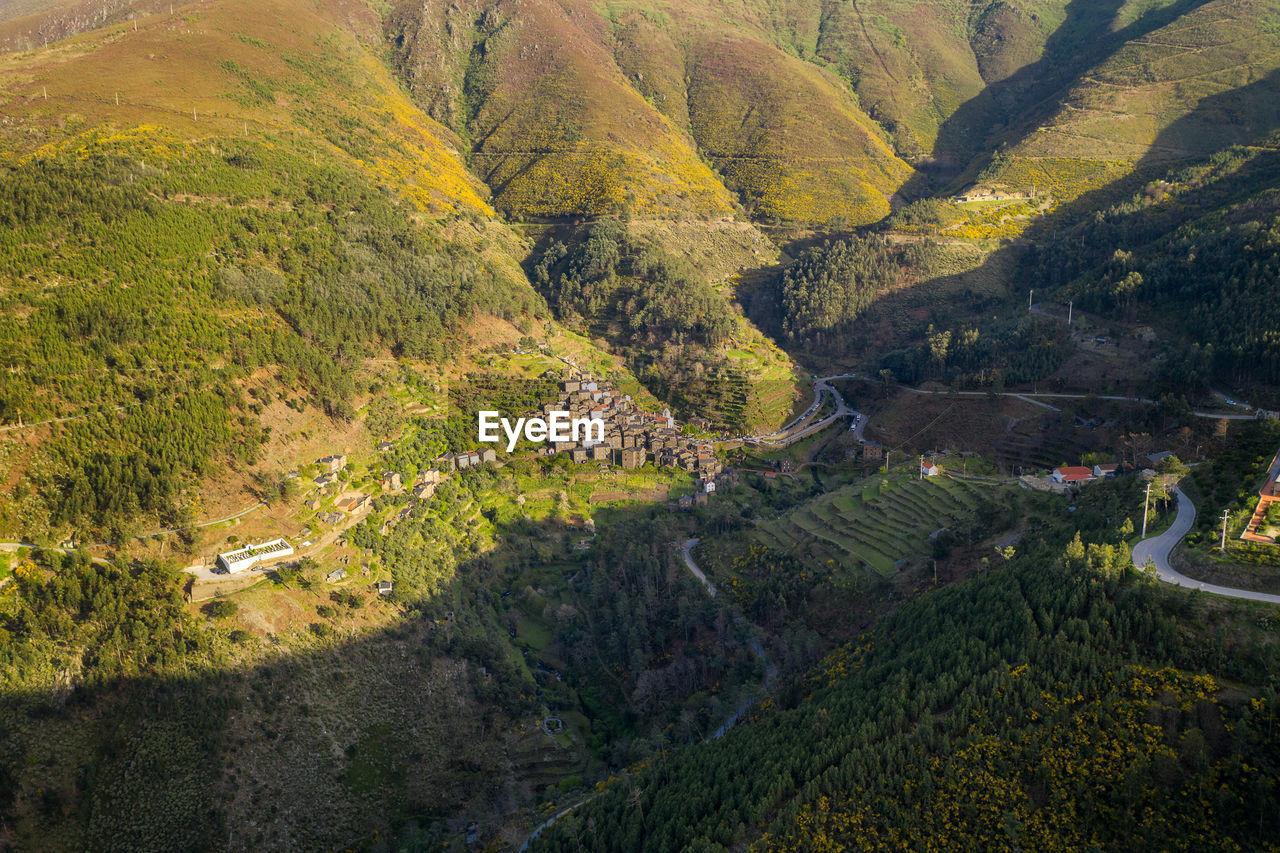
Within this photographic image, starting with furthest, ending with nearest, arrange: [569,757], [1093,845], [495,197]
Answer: [495,197] → [569,757] → [1093,845]

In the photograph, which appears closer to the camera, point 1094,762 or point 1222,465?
point 1094,762

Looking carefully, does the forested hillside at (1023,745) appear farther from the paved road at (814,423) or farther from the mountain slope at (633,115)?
the mountain slope at (633,115)

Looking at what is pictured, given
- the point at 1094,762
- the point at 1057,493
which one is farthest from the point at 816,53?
the point at 1094,762

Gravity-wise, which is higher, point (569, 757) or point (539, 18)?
point (539, 18)

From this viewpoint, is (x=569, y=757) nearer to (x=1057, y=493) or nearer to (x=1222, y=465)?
(x=1057, y=493)

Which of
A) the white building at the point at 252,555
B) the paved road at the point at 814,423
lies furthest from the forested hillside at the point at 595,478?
the white building at the point at 252,555

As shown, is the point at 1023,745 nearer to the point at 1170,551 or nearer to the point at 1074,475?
the point at 1170,551
